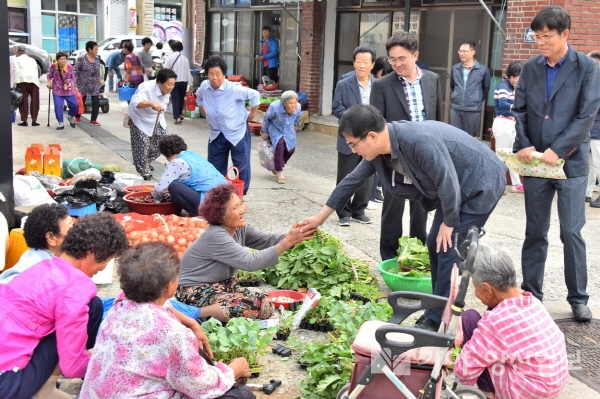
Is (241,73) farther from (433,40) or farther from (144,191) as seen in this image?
(144,191)

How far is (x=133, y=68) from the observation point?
18.4m

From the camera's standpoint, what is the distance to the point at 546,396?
3.43 meters

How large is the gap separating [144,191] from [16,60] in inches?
352

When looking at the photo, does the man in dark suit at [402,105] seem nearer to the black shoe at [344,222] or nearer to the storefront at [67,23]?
the black shoe at [344,222]

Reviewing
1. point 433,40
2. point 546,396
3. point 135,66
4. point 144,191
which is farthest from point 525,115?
point 135,66

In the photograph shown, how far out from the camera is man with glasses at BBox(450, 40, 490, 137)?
421 inches

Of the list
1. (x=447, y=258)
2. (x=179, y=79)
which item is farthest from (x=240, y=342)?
(x=179, y=79)

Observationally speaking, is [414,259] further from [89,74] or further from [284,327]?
[89,74]

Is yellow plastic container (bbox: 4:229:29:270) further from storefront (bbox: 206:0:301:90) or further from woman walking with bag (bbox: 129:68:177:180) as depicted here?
storefront (bbox: 206:0:301:90)

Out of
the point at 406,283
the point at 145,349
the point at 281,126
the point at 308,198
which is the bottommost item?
the point at 308,198

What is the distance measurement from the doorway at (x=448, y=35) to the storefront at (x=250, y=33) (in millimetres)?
3240

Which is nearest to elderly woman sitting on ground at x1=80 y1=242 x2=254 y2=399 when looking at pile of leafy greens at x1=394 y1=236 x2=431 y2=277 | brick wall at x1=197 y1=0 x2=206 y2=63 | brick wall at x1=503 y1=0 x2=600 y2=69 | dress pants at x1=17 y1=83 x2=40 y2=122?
pile of leafy greens at x1=394 y1=236 x2=431 y2=277

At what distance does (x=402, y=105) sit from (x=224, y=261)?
236cm

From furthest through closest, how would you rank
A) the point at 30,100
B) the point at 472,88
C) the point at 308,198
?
the point at 30,100, the point at 472,88, the point at 308,198
